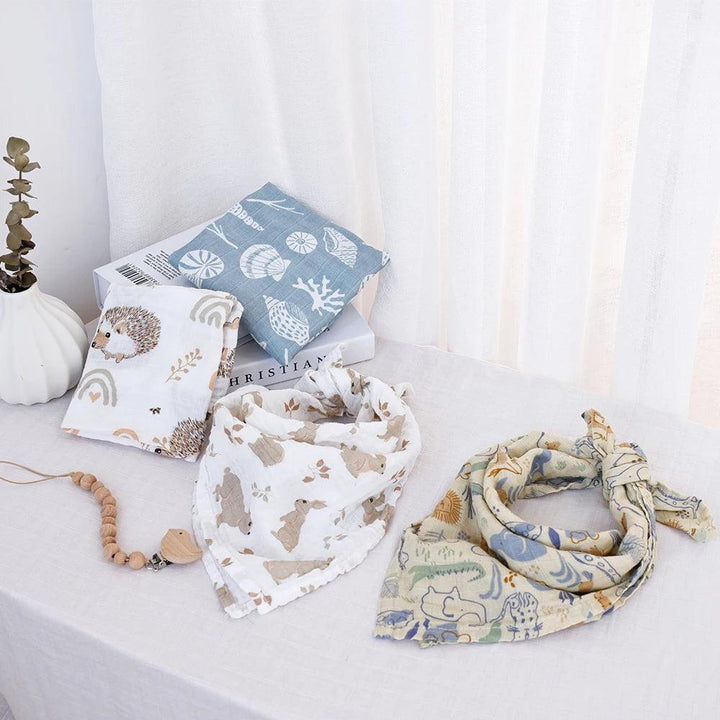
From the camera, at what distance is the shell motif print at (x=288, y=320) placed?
4.16ft

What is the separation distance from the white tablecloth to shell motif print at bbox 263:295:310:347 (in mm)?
198

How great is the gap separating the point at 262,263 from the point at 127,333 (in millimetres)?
214

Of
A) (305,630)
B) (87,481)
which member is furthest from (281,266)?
(305,630)

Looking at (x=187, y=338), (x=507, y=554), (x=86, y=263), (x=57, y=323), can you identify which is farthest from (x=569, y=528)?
(x=86, y=263)

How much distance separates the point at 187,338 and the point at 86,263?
0.39m

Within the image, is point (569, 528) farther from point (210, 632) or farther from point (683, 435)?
point (210, 632)

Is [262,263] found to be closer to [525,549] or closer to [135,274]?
[135,274]

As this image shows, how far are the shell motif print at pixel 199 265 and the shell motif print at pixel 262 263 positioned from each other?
0.03 meters

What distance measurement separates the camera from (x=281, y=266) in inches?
52.2

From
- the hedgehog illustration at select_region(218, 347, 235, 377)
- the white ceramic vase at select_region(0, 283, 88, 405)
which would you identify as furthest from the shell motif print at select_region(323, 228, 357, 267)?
the white ceramic vase at select_region(0, 283, 88, 405)

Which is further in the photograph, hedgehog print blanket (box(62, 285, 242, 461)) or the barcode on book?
the barcode on book

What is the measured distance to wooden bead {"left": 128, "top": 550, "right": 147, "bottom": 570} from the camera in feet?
3.41

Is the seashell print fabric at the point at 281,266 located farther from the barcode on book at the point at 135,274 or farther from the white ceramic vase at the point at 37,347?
the white ceramic vase at the point at 37,347

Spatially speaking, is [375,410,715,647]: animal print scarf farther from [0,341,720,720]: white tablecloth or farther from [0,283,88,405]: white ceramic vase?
[0,283,88,405]: white ceramic vase
